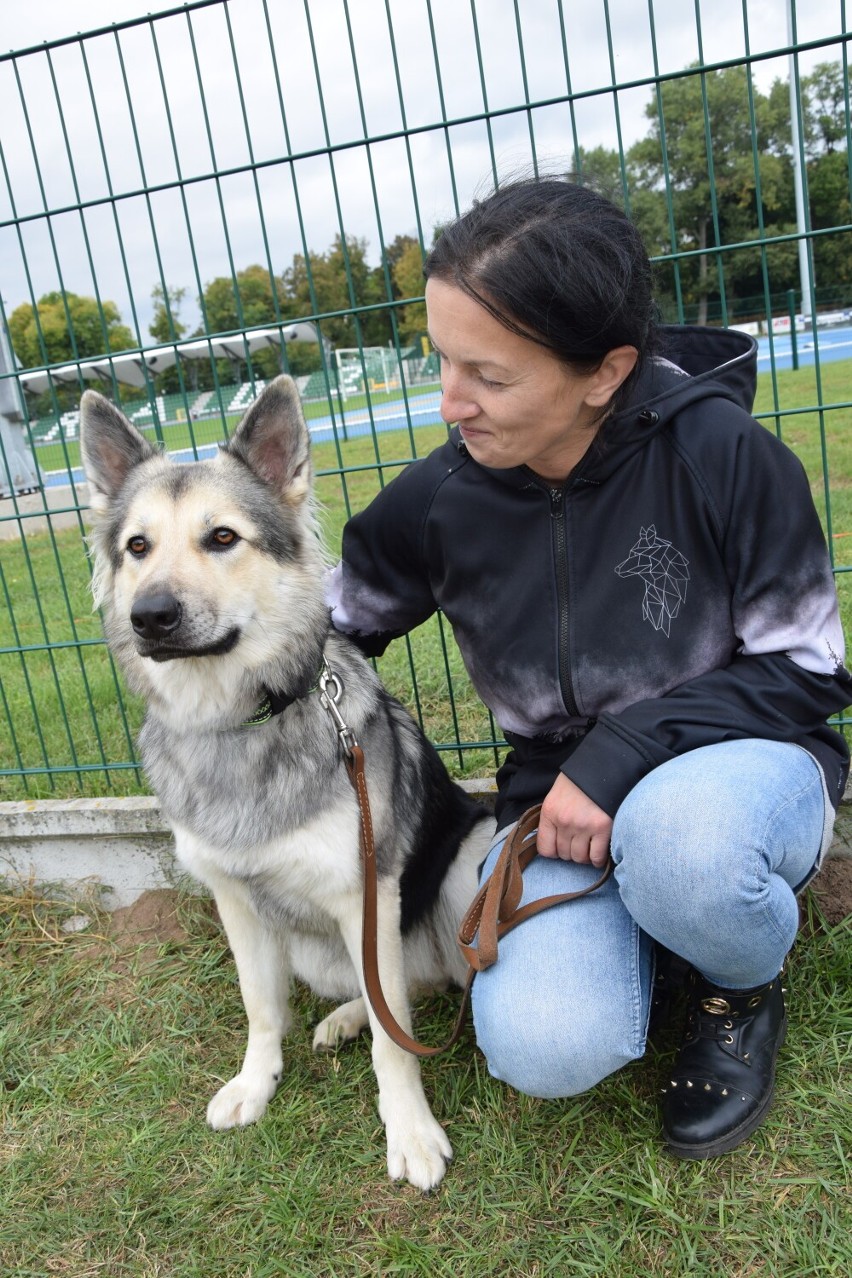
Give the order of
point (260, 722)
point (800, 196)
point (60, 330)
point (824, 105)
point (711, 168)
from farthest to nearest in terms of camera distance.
Result: 1. point (60, 330)
2. point (824, 105)
3. point (800, 196)
4. point (711, 168)
5. point (260, 722)

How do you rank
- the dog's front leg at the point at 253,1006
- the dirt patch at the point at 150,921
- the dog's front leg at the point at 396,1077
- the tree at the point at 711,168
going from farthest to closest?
the dirt patch at the point at 150,921 → the tree at the point at 711,168 → the dog's front leg at the point at 253,1006 → the dog's front leg at the point at 396,1077

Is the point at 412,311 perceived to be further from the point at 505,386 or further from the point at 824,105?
the point at 824,105

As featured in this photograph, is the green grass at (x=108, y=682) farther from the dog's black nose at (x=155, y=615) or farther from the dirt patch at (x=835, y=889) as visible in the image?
the dirt patch at (x=835, y=889)

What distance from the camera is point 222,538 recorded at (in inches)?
83.8

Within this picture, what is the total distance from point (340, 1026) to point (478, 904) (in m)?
0.77

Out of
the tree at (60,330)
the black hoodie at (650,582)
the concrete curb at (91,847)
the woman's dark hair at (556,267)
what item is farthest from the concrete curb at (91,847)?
the tree at (60,330)

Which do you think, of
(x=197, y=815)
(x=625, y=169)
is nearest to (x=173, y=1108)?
(x=197, y=815)

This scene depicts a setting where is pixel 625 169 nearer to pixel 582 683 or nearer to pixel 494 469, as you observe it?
pixel 494 469

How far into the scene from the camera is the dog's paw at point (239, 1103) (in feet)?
7.39

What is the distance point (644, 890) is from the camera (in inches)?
69.9

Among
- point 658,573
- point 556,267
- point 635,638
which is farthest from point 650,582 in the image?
point 556,267

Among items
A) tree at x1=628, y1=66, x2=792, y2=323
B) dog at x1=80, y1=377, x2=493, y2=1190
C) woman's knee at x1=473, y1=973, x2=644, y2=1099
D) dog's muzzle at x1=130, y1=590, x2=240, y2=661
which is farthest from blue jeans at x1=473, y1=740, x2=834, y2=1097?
tree at x1=628, y1=66, x2=792, y2=323

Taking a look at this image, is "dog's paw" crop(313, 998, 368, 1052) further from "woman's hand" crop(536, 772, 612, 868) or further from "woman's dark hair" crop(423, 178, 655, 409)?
"woman's dark hair" crop(423, 178, 655, 409)

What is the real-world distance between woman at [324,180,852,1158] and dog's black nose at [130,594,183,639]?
696 mm
